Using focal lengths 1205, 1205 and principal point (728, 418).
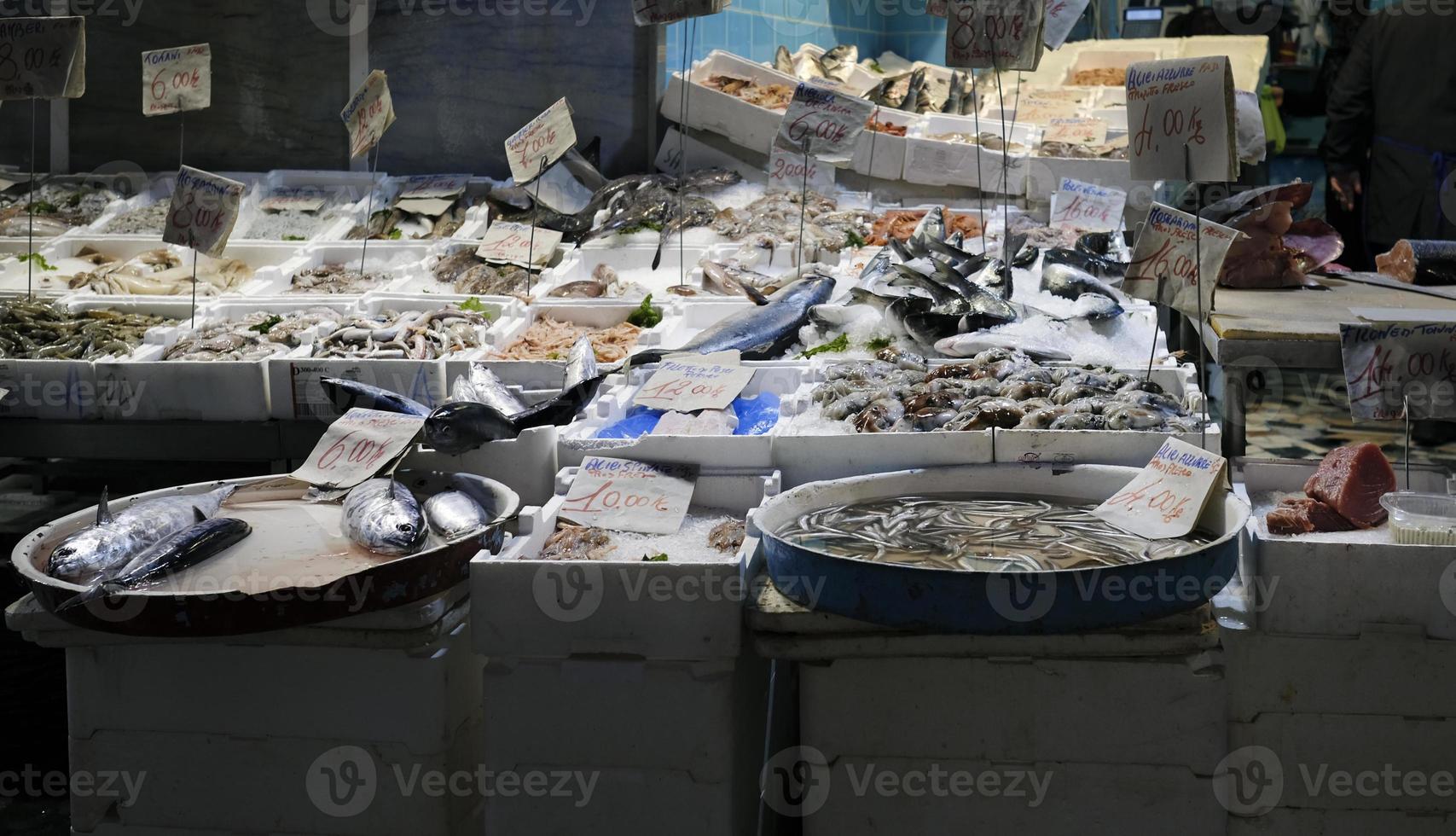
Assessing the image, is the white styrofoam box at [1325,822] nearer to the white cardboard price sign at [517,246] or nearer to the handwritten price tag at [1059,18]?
the handwritten price tag at [1059,18]

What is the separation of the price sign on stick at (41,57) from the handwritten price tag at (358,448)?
2.61 m

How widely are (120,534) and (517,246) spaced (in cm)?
265

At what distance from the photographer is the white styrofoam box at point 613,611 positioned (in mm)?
2312

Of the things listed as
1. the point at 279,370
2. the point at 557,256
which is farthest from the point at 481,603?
the point at 557,256

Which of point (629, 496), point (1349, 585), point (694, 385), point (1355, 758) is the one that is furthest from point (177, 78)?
point (1355, 758)

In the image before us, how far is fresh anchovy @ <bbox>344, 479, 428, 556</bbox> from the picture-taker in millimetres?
2555

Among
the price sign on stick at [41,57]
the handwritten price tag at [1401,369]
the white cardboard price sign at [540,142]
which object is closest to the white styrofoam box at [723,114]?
the white cardboard price sign at [540,142]

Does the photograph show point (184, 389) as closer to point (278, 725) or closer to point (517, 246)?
point (517, 246)

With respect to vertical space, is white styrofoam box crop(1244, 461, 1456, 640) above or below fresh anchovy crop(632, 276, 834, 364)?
below

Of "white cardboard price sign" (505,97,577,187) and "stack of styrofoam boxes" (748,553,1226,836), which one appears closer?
"stack of styrofoam boxes" (748,553,1226,836)

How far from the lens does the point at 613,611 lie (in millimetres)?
2340

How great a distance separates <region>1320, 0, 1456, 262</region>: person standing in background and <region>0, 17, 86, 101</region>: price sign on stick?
6584 mm

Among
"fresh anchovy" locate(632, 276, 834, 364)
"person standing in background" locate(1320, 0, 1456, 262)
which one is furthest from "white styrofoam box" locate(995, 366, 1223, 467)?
"person standing in background" locate(1320, 0, 1456, 262)

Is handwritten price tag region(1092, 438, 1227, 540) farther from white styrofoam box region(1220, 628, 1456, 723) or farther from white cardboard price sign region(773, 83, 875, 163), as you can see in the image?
white cardboard price sign region(773, 83, 875, 163)
